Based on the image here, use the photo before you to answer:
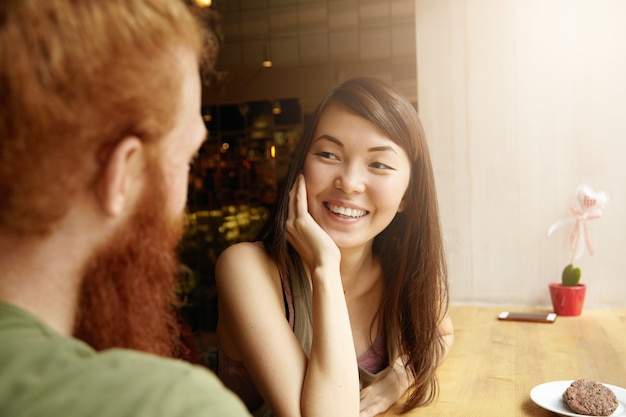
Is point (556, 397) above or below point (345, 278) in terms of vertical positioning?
below

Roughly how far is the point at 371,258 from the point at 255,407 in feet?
1.81

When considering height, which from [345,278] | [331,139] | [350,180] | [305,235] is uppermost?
[331,139]

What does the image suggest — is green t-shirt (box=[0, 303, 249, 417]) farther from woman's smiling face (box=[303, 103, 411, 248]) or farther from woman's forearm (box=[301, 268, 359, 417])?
woman's smiling face (box=[303, 103, 411, 248])

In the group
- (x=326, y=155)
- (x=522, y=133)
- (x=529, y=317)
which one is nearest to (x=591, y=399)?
(x=326, y=155)

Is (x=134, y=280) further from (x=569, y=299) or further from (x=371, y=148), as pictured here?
(x=569, y=299)

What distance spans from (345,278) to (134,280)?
3.44 ft

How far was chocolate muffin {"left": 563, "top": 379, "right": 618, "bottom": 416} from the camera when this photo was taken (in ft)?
3.64

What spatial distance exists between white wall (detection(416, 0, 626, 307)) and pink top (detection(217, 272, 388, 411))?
0.96 meters

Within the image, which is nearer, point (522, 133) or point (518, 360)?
point (518, 360)

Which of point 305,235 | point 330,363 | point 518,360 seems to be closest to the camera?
point 330,363

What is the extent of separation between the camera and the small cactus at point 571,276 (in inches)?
80.9

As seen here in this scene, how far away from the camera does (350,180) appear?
4.52ft

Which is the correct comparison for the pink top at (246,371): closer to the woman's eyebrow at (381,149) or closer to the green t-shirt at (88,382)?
the woman's eyebrow at (381,149)

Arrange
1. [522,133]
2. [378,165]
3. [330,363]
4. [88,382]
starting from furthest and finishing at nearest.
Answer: [522,133] < [378,165] < [330,363] < [88,382]
